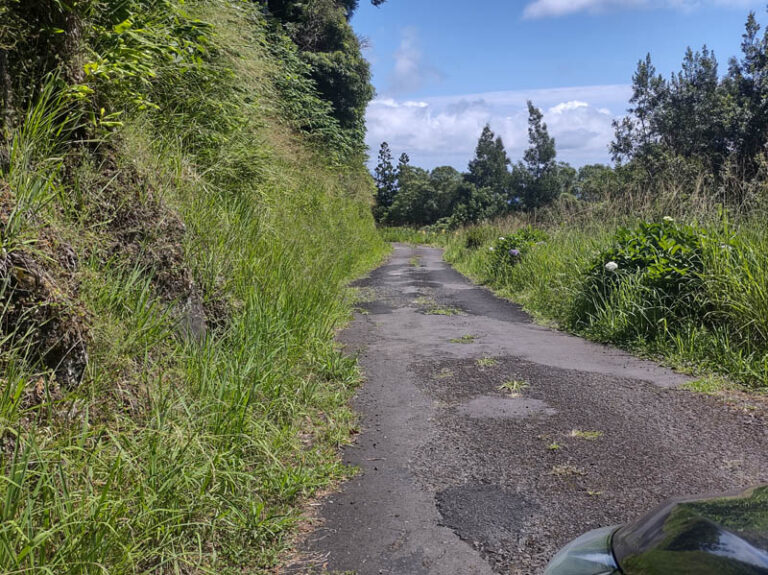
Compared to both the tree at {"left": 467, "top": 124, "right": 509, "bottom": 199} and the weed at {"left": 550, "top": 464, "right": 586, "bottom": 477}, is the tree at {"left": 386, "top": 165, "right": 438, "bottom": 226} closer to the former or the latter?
the tree at {"left": 467, "top": 124, "right": 509, "bottom": 199}

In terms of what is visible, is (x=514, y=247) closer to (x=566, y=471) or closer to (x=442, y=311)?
(x=442, y=311)

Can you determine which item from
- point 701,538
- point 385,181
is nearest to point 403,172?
point 385,181

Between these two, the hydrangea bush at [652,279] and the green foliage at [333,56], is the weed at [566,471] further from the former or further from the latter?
the green foliage at [333,56]

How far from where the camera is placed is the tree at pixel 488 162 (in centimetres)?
6031

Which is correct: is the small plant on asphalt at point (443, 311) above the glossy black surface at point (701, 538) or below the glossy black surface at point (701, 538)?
below

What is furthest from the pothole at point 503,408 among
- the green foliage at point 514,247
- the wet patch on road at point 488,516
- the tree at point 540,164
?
the tree at point 540,164

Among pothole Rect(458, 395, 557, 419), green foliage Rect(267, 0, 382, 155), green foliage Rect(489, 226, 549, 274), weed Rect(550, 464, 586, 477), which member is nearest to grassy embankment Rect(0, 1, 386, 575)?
pothole Rect(458, 395, 557, 419)

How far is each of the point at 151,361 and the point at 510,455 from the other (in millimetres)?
2103

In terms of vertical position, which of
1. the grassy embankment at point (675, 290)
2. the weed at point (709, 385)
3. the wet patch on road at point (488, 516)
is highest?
the grassy embankment at point (675, 290)

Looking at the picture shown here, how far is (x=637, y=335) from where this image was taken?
618cm

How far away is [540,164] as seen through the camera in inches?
2089

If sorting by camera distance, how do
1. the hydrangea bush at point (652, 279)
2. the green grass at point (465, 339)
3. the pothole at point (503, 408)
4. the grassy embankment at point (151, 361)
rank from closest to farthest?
1. the grassy embankment at point (151, 361)
2. the pothole at point (503, 408)
3. the hydrangea bush at point (652, 279)
4. the green grass at point (465, 339)

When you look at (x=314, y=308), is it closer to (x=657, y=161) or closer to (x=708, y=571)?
(x=708, y=571)

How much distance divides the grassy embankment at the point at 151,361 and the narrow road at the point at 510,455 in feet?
1.16
